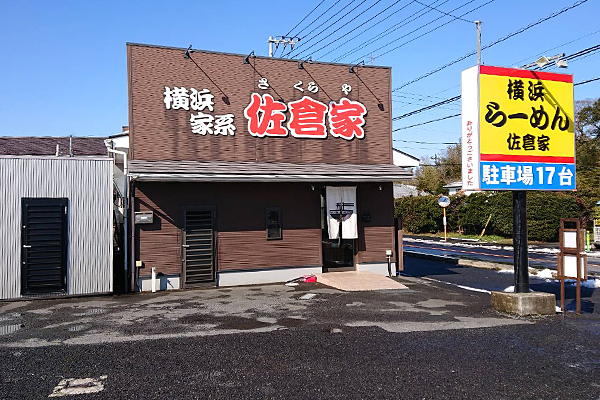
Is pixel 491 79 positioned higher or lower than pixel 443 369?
higher

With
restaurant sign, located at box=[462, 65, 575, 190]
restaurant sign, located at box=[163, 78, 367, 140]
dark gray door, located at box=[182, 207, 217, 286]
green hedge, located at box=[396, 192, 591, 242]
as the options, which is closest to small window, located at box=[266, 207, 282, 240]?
dark gray door, located at box=[182, 207, 217, 286]

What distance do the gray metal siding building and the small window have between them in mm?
4324

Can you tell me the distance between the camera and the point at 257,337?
838cm

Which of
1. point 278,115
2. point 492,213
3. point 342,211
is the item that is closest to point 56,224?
point 278,115

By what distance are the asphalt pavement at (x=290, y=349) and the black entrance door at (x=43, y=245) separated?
1.66 ft

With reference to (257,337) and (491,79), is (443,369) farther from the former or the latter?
(491,79)

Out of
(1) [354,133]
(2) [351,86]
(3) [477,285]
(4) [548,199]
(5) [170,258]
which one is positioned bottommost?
(3) [477,285]

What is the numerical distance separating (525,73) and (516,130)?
1321 millimetres

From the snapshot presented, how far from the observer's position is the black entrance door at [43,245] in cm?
1181

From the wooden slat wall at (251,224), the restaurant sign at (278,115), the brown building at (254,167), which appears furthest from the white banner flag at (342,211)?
the restaurant sign at (278,115)

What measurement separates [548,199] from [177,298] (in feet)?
81.2

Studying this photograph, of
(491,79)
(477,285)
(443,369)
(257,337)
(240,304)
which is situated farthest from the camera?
(477,285)

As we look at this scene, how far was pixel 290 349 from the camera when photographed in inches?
302

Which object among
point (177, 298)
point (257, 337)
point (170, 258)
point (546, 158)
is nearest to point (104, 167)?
point (170, 258)
